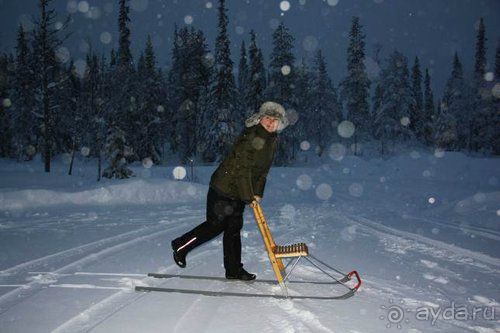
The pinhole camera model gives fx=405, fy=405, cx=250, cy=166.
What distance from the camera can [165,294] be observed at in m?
4.53

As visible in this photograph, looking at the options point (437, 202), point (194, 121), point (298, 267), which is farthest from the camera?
point (194, 121)

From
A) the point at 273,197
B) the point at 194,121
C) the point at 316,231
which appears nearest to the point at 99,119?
A: the point at 273,197

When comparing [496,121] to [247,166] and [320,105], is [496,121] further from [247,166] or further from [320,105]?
[247,166]

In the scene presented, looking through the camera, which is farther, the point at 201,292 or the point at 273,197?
the point at 273,197

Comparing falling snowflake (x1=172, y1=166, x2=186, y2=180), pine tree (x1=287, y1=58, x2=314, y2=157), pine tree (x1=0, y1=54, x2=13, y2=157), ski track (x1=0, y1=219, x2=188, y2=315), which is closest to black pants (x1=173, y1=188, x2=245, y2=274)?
ski track (x1=0, y1=219, x2=188, y2=315)

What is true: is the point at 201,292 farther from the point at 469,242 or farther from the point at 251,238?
the point at 469,242

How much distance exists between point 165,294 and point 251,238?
11.6ft

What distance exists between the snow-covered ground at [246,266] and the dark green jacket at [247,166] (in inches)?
46.7

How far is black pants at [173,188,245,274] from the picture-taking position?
202 inches

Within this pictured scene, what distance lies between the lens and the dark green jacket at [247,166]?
4.71m

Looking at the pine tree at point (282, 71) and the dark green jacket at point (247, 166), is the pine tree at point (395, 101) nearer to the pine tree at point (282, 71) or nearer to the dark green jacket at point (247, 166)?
the pine tree at point (282, 71)

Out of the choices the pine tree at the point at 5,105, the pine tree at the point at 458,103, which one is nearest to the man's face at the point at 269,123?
the pine tree at the point at 5,105

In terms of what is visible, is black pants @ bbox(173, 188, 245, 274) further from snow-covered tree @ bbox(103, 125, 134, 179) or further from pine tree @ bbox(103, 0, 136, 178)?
snow-covered tree @ bbox(103, 125, 134, 179)

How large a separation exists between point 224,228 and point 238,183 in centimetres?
85
